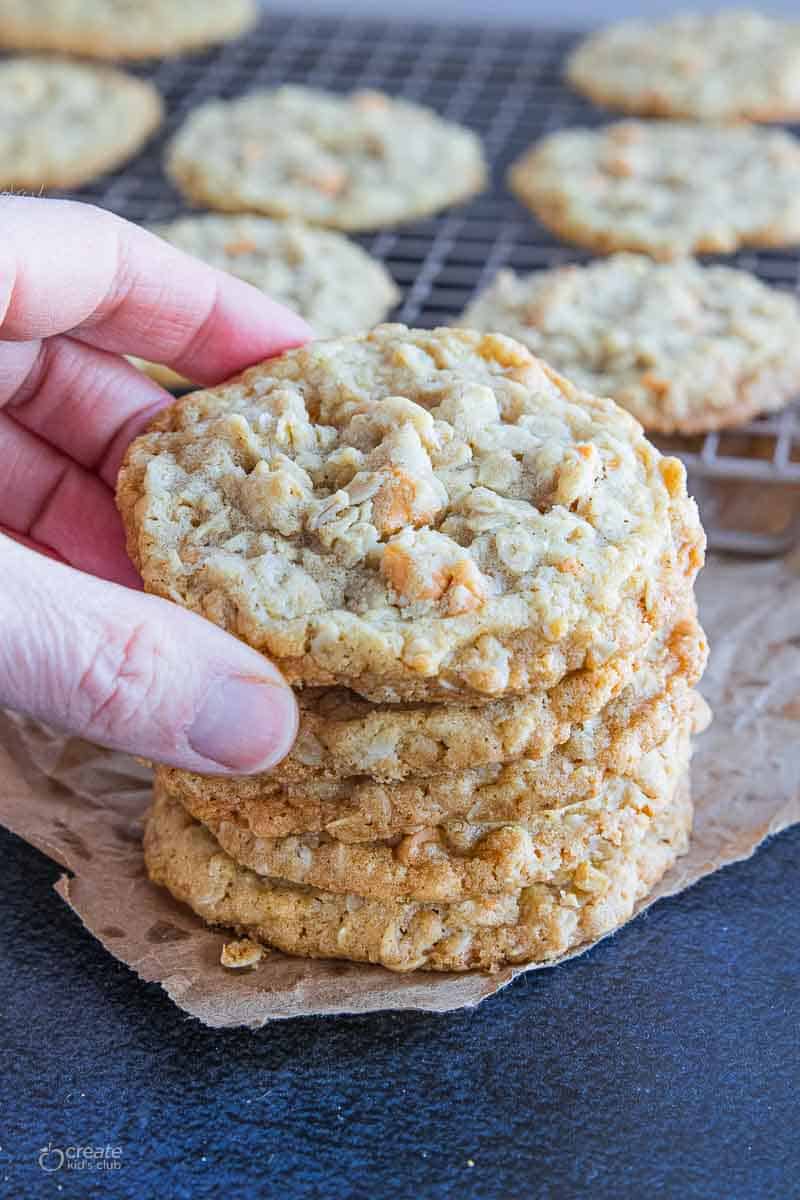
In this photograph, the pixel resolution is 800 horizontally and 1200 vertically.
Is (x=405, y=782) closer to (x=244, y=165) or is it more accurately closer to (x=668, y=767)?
(x=668, y=767)

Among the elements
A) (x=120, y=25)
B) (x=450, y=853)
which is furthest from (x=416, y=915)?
(x=120, y=25)

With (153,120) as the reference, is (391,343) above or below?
above

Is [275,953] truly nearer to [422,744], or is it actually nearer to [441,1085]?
[441,1085]

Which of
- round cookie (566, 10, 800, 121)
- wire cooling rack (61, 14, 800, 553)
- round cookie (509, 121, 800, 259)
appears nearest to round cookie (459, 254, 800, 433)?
wire cooling rack (61, 14, 800, 553)

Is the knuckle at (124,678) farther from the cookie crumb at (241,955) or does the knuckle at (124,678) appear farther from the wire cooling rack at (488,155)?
the wire cooling rack at (488,155)

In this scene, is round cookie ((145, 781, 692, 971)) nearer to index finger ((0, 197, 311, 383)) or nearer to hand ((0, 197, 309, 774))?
hand ((0, 197, 309, 774))

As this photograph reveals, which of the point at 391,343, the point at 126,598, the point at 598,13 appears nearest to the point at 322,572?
the point at 126,598
